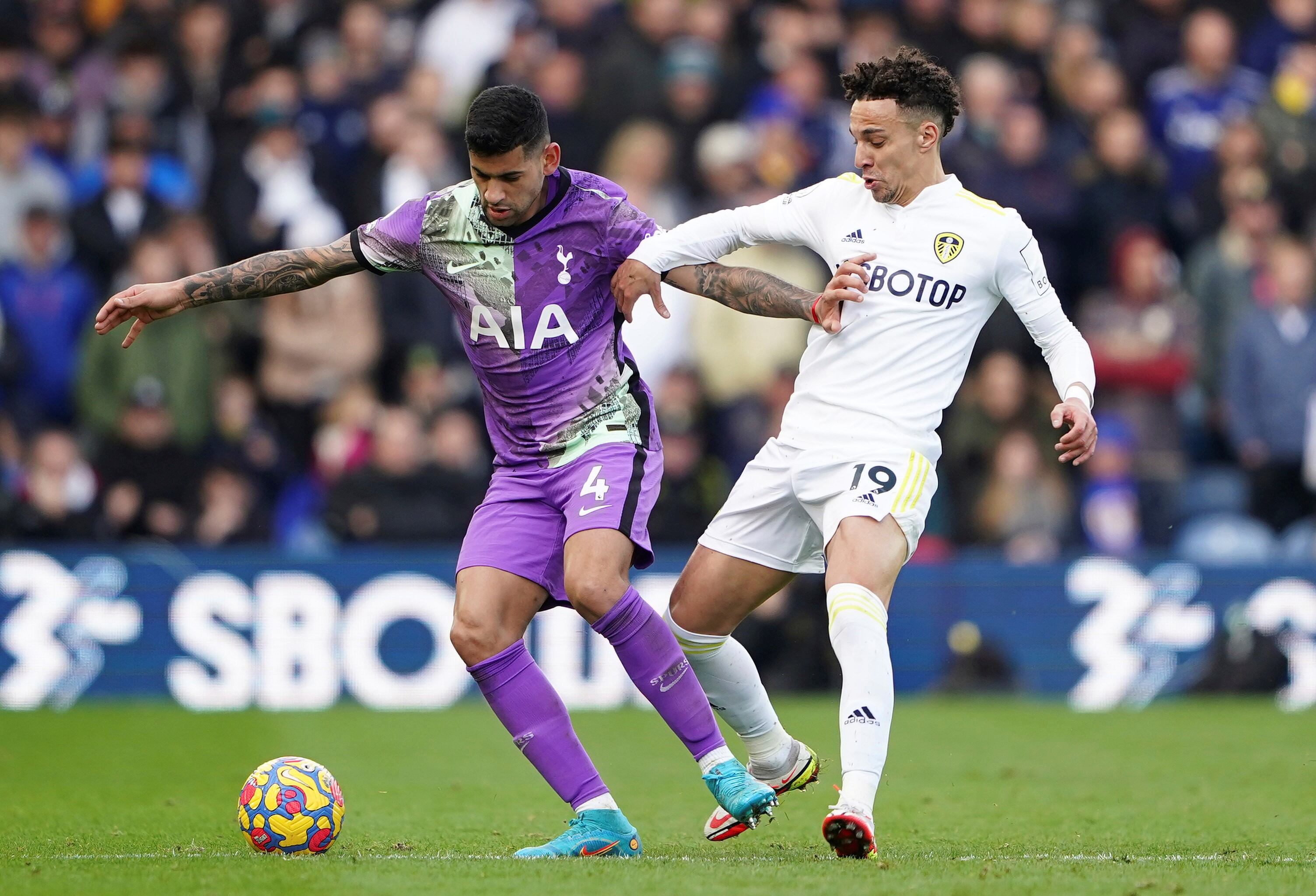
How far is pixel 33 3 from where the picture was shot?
1562 centimetres

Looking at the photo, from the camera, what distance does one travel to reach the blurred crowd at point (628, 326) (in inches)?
525

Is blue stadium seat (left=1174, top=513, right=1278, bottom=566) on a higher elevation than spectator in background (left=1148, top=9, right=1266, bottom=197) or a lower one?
lower

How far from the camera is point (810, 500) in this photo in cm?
655

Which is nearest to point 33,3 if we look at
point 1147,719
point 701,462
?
point 701,462

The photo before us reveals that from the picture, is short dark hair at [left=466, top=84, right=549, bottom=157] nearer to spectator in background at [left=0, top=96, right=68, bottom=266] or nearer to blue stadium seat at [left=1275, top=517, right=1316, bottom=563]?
spectator in background at [left=0, top=96, right=68, bottom=266]

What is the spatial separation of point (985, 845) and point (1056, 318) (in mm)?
1962

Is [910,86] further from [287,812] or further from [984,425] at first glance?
[984,425]

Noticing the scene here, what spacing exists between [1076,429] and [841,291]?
97 cm

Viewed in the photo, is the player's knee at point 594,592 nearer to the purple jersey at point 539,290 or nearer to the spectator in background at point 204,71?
the purple jersey at point 539,290

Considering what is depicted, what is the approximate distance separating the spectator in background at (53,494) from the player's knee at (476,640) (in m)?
7.44

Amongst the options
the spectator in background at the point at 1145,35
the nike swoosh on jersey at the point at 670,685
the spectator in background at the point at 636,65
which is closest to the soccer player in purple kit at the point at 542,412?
the nike swoosh on jersey at the point at 670,685

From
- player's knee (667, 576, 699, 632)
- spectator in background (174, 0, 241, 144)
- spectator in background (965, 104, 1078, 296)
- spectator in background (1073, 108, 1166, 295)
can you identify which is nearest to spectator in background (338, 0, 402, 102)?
spectator in background (174, 0, 241, 144)

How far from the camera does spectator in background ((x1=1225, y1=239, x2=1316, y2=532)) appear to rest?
45.2ft

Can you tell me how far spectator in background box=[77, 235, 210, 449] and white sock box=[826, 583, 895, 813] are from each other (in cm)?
850
